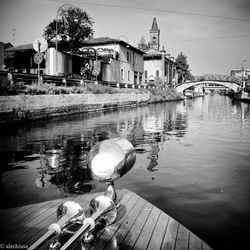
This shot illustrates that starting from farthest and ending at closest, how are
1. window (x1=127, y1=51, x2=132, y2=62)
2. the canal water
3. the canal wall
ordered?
window (x1=127, y1=51, x2=132, y2=62)
the canal wall
the canal water

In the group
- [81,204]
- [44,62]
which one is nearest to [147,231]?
[81,204]

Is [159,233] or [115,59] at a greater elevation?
[115,59]

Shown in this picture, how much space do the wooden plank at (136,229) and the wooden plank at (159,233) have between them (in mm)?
150

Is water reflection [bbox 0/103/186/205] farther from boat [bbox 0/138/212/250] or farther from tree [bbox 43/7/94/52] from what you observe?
tree [bbox 43/7/94/52]

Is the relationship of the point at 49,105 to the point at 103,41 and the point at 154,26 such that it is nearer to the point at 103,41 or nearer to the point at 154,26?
the point at 103,41

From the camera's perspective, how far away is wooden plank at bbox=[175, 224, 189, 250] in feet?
7.55

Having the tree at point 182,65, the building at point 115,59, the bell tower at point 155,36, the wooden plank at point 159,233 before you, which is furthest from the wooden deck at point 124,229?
the tree at point 182,65

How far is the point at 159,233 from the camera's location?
250 centimetres

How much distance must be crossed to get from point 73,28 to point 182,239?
40.7 meters

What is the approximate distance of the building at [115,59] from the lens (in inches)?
1423

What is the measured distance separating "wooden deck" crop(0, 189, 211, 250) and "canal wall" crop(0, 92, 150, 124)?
1108cm

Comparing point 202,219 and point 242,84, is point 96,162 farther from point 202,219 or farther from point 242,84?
point 242,84

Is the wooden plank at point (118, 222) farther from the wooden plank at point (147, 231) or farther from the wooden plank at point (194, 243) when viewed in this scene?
the wooden plank at point (194, 243)

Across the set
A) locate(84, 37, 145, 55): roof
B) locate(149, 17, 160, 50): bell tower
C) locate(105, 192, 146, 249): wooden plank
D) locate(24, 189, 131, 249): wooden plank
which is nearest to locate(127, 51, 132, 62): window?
locate(84, 37, 145, 55): roof
